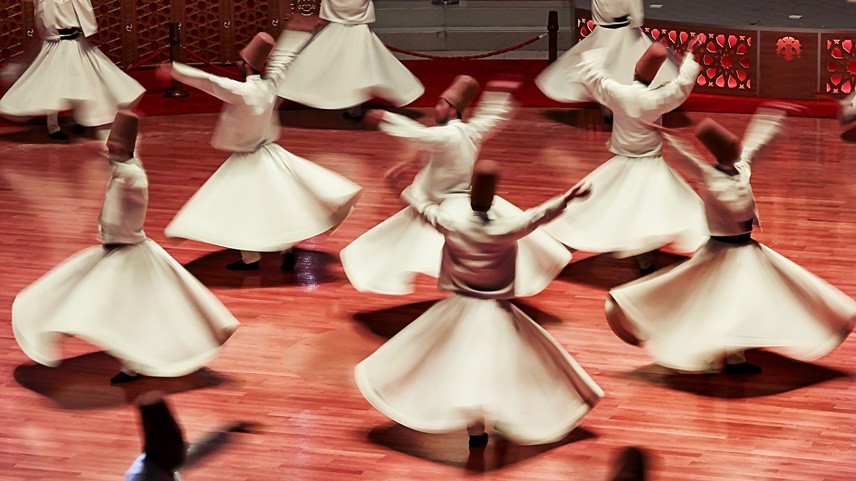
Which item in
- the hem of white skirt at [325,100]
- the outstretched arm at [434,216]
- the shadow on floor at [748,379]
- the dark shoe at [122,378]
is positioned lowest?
the shadow on floor at [748,379]

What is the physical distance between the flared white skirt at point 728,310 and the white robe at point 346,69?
18.9ft

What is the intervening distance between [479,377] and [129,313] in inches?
71.5

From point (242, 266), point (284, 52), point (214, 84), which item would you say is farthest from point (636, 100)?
point (242, 266)

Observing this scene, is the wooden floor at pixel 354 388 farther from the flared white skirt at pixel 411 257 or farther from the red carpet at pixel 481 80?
the red carpet at pixel 481 80

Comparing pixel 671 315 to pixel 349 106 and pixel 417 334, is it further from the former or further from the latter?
pixel 349 106

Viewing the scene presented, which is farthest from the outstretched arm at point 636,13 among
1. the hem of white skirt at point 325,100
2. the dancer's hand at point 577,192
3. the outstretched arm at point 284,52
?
the dancer's hand at point 577,192

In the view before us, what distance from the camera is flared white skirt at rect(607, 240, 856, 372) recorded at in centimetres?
652

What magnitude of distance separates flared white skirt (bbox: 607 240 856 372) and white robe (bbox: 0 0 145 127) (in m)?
6.28

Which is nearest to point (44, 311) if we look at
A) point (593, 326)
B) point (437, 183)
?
point (437, 183)

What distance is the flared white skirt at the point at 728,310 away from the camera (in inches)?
257

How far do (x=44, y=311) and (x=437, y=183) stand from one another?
207 centimetres

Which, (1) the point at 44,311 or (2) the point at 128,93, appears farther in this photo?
(2) the point at 128,93

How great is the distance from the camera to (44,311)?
664cm

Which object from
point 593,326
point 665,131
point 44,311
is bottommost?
point 593,326
